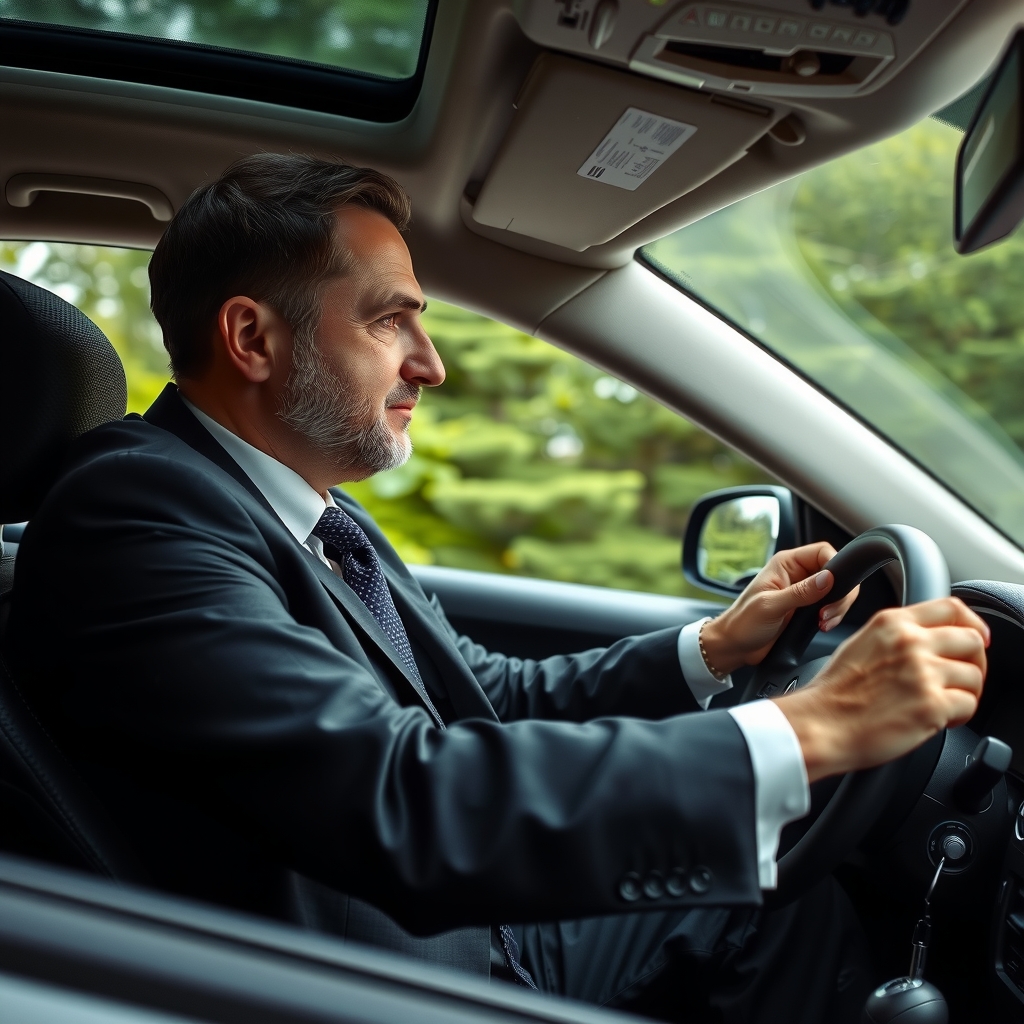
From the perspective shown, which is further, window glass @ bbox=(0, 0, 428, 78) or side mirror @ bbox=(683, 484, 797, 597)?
side mirror @ bbox=(683, 484, 797, 597)

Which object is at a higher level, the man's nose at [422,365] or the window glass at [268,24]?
the window glass at [268,24]

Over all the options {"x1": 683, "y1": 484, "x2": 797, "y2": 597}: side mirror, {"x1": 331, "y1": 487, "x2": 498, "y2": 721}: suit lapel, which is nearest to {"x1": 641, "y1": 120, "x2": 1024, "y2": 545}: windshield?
{"x1": 683, "y1": 484, "x2": 797, "y2": 597}: side mirror

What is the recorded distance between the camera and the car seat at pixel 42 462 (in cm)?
116

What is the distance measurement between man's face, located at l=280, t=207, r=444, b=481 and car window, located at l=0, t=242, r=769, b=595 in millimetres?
3855

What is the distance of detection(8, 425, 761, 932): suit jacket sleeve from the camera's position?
1.02m

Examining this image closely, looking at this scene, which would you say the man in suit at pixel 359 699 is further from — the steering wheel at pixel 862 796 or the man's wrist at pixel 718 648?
the steering wheel at pixel 862 796

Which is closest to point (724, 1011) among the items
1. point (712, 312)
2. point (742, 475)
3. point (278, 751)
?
point (278, 751)

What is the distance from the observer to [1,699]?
1.20m

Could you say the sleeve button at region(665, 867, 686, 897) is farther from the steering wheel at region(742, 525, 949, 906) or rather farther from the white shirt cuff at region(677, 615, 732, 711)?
the white shirt cuff at region(677, 615, 732, 711)

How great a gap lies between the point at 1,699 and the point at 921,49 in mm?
1288

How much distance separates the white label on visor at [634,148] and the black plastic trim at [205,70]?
31cm

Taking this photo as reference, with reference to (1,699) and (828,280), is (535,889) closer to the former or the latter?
(1,699)

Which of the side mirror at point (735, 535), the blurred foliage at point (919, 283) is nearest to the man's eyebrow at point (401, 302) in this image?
the side mirror at point (735, 535)

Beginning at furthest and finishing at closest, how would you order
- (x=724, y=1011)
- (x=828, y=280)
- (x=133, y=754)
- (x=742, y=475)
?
(x=742, y=475) → (x=828, y=280) → (x=724, y=1011) → (x=133, y=754)
